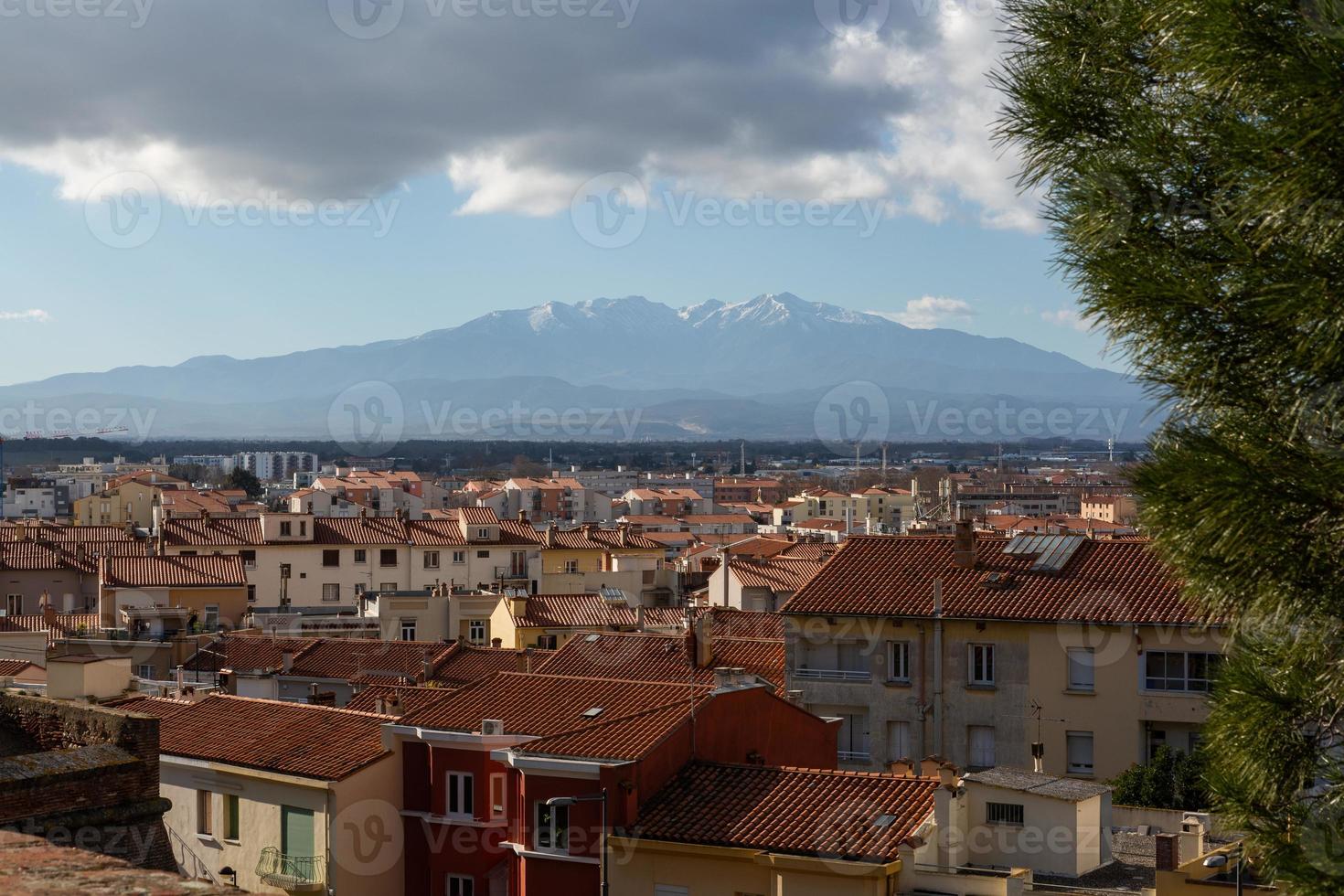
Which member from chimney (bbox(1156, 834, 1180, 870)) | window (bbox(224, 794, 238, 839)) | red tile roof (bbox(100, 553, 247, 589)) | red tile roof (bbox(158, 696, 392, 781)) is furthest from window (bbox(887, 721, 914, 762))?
red tile roof (bbox(100, 553, 247, 589))

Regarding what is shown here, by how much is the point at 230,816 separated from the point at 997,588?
13.2m

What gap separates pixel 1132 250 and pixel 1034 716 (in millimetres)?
20254

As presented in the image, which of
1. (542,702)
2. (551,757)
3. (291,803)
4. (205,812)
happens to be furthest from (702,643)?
(551,757)

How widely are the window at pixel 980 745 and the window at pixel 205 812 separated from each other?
1215 cm

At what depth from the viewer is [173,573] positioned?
159 ft

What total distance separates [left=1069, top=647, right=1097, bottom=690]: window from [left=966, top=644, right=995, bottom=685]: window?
4.28 feet

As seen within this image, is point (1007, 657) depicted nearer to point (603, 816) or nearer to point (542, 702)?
point (542, 702)

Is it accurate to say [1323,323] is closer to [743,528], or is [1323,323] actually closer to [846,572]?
[846,572]

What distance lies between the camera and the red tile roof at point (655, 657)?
26.8 m

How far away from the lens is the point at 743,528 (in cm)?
11788

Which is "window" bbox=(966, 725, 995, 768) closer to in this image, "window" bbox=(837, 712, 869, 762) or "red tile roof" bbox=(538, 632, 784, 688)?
"window" bbox=(837, 712, 869, 762)

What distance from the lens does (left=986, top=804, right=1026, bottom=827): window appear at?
15469 mm

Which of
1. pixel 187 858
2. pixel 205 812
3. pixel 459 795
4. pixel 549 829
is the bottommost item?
pixel 187 858

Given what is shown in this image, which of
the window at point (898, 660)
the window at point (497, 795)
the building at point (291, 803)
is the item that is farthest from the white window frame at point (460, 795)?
the window at point (898, 660)
